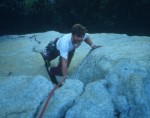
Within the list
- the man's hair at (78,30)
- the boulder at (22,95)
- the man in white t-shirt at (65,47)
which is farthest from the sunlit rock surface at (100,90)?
the man's hair at (78,30)

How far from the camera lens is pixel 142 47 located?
578cm

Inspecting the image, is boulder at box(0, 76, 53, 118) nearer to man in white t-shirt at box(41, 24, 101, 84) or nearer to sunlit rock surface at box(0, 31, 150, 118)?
sunlit rock surface at box(0, 31, 150, 118)

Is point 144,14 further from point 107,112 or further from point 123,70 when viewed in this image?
point 107,112

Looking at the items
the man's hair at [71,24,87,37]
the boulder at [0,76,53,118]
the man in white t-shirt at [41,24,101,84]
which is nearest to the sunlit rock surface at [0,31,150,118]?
the boulder at [0,76,53,118]

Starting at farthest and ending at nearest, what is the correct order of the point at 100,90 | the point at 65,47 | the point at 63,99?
the point at 65,47 < the point at 100,90 < the point at 63,99

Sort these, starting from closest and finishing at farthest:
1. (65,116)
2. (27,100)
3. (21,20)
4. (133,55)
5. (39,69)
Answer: (65,116) < (27,100) < (133,55) < (39,69) < (21,20)

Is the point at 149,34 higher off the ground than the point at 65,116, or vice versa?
the point at 65,116

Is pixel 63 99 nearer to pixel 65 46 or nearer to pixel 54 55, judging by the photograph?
pixel 65 46

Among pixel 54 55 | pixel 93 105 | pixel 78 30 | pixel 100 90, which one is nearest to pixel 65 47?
pixel 78 30

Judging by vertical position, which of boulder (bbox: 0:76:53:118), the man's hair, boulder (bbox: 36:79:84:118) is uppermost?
the man's hair

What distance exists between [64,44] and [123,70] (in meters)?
1.71

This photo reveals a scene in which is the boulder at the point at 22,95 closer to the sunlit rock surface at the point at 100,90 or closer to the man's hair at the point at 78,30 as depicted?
the sunlit rock surface at the point at 100,90

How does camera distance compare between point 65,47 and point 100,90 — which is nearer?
point 100,90

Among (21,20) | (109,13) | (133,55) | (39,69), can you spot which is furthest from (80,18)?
(133,55)
